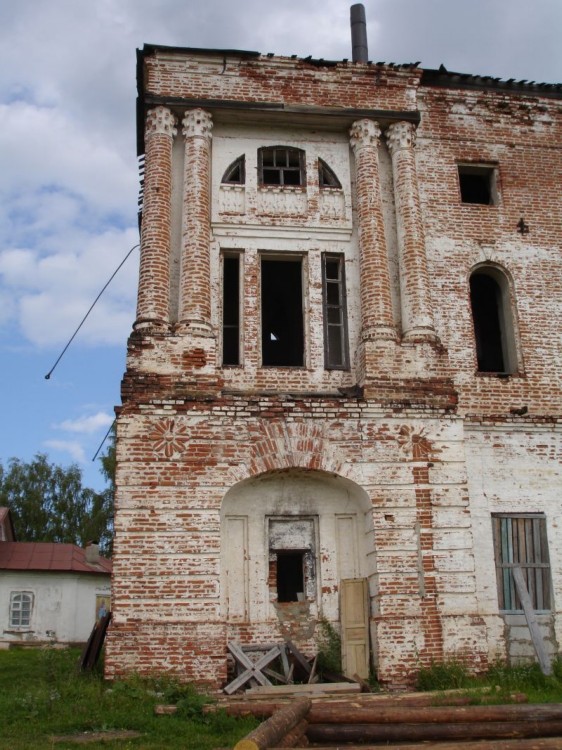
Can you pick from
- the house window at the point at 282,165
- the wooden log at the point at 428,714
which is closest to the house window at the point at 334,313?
the house window at the point at 282,165

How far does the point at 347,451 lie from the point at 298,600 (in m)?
2.29

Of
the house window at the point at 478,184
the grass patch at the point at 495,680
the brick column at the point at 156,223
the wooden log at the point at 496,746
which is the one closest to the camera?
the wooden log at the point at 496,746

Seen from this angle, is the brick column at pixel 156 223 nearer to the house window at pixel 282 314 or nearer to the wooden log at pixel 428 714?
the house window at pixel 282 314

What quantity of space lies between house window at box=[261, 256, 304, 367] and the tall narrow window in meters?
0.61

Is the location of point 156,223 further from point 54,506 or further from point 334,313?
point 54,506

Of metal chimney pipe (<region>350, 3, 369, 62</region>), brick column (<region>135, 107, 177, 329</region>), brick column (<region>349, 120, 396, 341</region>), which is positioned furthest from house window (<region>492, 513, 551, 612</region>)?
metal chimney pipe (<region>350, 3, 369, 62</region>)

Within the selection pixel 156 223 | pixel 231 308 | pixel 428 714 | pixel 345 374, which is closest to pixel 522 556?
pixel 345 374

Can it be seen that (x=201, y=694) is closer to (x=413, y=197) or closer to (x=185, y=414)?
(x=185, y=414)

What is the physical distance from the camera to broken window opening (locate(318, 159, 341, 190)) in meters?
14.0

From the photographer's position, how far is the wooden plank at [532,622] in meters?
11.3

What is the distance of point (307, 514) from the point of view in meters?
12.1

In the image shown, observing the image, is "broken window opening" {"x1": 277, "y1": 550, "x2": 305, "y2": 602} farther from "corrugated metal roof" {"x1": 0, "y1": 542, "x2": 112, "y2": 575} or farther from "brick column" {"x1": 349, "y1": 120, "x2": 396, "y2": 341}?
"corrugated metal roof" {"x1": 0, "y1": 542, "x2": 112, "y2": 575}

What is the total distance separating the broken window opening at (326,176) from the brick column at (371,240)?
42cm

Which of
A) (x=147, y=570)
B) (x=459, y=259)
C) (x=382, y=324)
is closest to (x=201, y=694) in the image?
(x=147, y=570)
